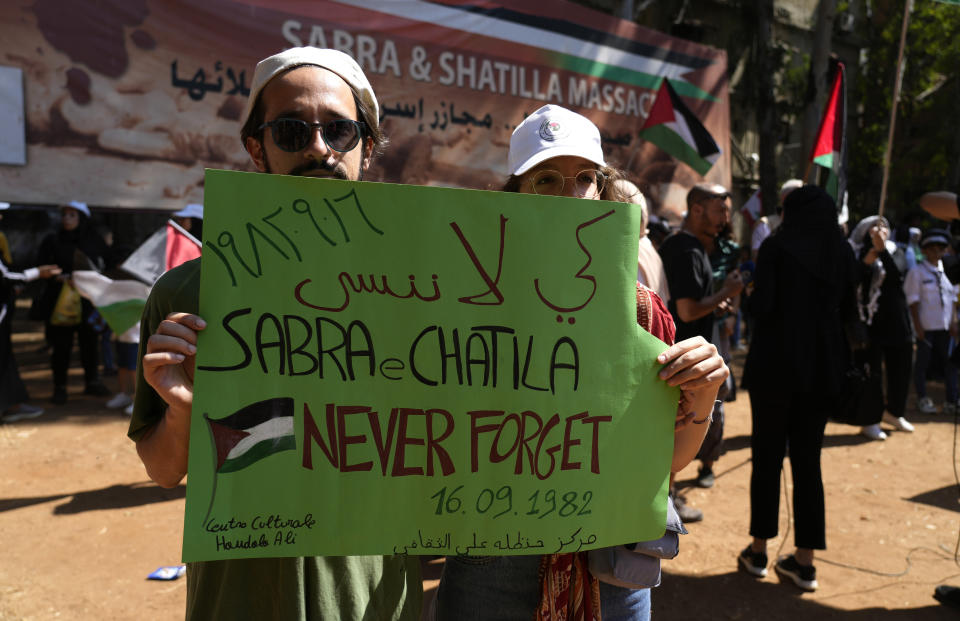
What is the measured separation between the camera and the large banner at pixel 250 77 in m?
6.79

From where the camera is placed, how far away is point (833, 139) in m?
6.98

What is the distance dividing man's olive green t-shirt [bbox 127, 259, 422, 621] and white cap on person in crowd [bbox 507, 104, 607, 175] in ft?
2.85

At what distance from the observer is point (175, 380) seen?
1.23m

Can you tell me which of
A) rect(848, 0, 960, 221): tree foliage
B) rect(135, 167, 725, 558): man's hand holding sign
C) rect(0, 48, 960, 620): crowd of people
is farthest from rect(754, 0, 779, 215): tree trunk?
rect(135, 167, 725, 558): man's hand holding sign

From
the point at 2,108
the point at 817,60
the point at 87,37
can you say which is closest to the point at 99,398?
the point at 2,108

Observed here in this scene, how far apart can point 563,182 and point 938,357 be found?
28.4ft

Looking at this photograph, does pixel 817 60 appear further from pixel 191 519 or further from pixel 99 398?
pixel 191 519

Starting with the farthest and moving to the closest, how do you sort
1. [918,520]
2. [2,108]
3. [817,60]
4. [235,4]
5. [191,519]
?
[817,60]
[235,4]
[2,108]
[918,520]
[191,519]

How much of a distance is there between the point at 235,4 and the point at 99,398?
468cm

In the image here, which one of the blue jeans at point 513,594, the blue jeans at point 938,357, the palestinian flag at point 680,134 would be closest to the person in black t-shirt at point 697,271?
the blue jeans at point 513,594

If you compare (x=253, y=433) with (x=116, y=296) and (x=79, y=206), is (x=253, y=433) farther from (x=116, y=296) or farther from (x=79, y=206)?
(x=79, y=206)

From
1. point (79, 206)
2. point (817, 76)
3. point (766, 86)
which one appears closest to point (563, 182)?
point (79, 206)

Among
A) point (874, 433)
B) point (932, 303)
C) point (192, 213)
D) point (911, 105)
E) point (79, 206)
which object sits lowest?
point (874, 433)

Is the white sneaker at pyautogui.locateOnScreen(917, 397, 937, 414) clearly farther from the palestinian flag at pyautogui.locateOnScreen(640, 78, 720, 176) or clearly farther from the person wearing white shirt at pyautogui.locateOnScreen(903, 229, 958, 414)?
the palestinian flag at pyautogui.locateOnScreen(640, 78, 720, 176)
